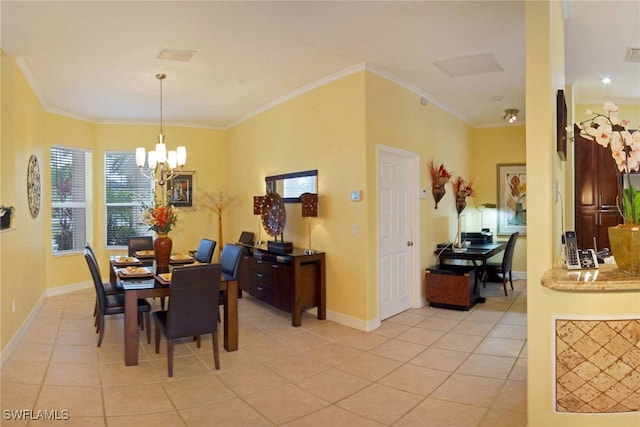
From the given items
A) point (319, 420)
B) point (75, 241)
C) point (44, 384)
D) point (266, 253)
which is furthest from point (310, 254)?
point (75, 241)

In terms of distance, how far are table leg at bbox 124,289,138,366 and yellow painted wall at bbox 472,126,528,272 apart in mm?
6059

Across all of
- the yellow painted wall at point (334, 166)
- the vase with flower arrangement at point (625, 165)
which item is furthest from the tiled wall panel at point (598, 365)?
the yellow painted wall at point (334, 166)

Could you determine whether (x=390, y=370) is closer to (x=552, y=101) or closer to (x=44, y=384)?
(x=552, y=101)

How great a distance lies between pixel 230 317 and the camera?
12.1 ft

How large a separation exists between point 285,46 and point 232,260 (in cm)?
223

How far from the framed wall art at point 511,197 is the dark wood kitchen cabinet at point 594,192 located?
2.23m

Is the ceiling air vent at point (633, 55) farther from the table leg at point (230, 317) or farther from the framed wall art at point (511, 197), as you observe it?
the table leg at point (230, 317)

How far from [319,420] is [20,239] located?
3.65m

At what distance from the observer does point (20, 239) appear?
411cm

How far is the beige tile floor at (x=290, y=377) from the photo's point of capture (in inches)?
101

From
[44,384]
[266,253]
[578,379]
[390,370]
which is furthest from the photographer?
[266,253]

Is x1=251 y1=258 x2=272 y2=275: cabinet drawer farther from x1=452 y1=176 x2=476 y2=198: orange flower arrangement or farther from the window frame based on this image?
the window frame

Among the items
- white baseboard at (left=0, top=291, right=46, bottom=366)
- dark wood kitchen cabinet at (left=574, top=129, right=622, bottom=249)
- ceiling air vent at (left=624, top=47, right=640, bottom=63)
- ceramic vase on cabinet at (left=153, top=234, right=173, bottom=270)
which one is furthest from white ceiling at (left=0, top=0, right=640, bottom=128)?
white baseboard at (left=0, top=291, right=46, bottom=366)

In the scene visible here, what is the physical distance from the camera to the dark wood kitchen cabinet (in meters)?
4.83
